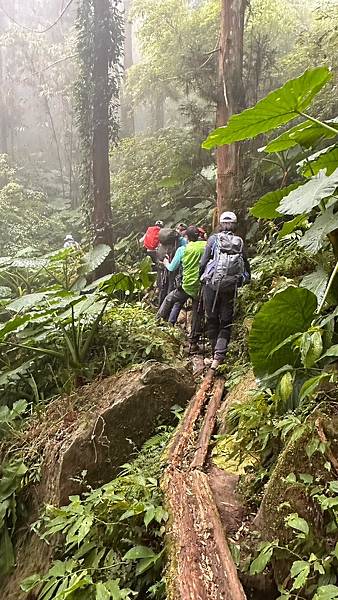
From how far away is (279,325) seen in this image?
2617 millimetres

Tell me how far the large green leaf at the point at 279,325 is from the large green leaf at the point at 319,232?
0.78 ft

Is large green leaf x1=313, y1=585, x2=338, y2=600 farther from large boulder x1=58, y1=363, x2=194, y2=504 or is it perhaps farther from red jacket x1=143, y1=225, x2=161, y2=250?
red jacket x1=143, y1=225, x2=161, y2=250

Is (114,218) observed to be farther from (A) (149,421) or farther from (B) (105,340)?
(A) (149,421)

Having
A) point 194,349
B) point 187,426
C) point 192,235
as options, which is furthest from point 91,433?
point 192,235

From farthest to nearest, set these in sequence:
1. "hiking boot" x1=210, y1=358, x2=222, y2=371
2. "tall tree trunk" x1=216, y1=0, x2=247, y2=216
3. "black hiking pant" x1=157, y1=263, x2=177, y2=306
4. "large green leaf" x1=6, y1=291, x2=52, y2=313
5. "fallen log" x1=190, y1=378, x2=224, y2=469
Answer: "tall tree trunk" x1=216, y1=0, x2=247, y2=216, "black hiking pant" x1=157, y1=263, x2=177, y2=306, "hiking boot" x1=210, y1=358, x2=222, y2=371, "large green leaf" x1=6, y1=291, x2=52, y2=313, "fallen log" x1=190, y1=378, x2=224, y2=469

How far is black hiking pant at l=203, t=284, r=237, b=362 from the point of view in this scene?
15.5 ft

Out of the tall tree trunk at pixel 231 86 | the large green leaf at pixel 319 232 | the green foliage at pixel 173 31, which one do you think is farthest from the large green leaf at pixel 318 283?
the green foliage at pixel 173 31

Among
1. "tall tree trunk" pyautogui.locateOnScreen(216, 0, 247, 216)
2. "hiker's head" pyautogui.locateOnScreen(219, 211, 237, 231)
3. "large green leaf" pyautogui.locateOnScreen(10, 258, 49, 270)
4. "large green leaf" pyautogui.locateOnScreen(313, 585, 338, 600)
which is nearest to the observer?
"large green leaf" pyautogui.locateOnScreen(313, 585, 338, 600)

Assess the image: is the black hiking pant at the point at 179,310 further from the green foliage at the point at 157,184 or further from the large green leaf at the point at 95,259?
the green foliage at the point at 157,184

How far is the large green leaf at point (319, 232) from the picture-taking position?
8.31 feet

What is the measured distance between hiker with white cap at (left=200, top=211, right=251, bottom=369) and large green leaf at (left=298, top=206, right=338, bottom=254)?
1961 mm

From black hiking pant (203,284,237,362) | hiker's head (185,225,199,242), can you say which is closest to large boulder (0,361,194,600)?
black hiking pant (203,284,237,362)

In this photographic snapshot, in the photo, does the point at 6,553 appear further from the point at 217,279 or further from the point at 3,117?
the point at 3,117

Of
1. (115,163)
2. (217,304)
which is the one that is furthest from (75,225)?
(217,304)
